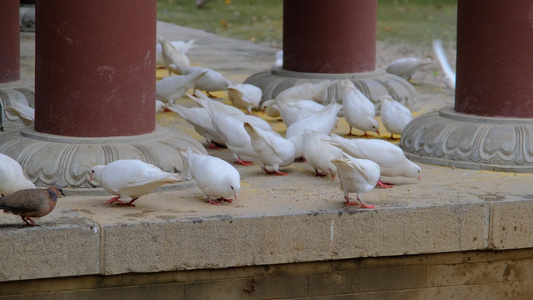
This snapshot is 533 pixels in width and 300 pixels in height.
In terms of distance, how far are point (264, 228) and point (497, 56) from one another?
7.05 feet

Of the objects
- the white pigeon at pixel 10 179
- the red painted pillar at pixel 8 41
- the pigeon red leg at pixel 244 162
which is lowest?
the pigeon red leg at pixel 244 162

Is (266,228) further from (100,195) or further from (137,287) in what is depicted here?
(100,195)

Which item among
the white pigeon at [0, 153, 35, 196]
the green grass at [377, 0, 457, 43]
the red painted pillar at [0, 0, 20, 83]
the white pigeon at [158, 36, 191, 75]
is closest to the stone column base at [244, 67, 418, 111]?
the white pigeon at [158, 36, 191, 75]

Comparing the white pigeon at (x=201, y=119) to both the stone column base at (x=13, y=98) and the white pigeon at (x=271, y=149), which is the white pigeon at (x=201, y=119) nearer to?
the white pigeon at (x=271, y=149)

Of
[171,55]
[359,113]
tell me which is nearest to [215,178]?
[359,113]

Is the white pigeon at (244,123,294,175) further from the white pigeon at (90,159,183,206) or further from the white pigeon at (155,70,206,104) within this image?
the white pigeon at (155,70,206,104)

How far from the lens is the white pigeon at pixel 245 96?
729 cm

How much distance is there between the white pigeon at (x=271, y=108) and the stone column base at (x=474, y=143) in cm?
129

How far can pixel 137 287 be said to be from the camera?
4285mm

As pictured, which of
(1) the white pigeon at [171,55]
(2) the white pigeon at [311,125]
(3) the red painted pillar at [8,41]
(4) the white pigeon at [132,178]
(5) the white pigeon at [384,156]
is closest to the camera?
(4) the white pigeon at [132,178]

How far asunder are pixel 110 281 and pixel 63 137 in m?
1.12

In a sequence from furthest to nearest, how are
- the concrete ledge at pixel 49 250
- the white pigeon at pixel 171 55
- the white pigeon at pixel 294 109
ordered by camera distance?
the white pigeon at pixel 171 55, the white pigeon at pixel 294 109, the concrete ledge at pixel 49 250

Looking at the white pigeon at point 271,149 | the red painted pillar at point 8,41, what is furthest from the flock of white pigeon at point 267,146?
the red painted pillar at point 8,41

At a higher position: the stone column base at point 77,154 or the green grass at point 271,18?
the green grass at point 271,18
